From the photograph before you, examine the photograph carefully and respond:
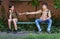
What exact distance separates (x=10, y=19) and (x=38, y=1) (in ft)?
5.36

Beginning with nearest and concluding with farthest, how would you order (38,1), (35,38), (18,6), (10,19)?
(35,38) → (10,19) → (38,1) → (18,6)

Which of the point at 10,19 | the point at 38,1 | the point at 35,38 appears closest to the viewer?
the point at 35,38

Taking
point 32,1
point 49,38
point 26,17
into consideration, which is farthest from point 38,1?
point 49,38

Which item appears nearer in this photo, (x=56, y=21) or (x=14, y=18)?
(x=14, y=18)

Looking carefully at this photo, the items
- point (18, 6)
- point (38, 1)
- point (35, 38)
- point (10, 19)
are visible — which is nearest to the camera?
point (35, 38)

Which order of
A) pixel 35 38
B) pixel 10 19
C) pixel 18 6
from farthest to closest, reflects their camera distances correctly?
pixel 18 6 < pixel 10 19 < pixel 35 38

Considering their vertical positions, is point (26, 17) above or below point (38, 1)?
below

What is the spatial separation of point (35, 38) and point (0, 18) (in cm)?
376

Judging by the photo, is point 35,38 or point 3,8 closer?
point 35,38

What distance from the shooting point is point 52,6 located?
13289mm

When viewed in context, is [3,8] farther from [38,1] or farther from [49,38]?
[49,38]

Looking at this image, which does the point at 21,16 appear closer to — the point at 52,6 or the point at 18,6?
the point at 18,6

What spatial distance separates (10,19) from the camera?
1177cm

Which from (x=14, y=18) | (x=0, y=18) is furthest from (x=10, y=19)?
(x=0, y=18)
